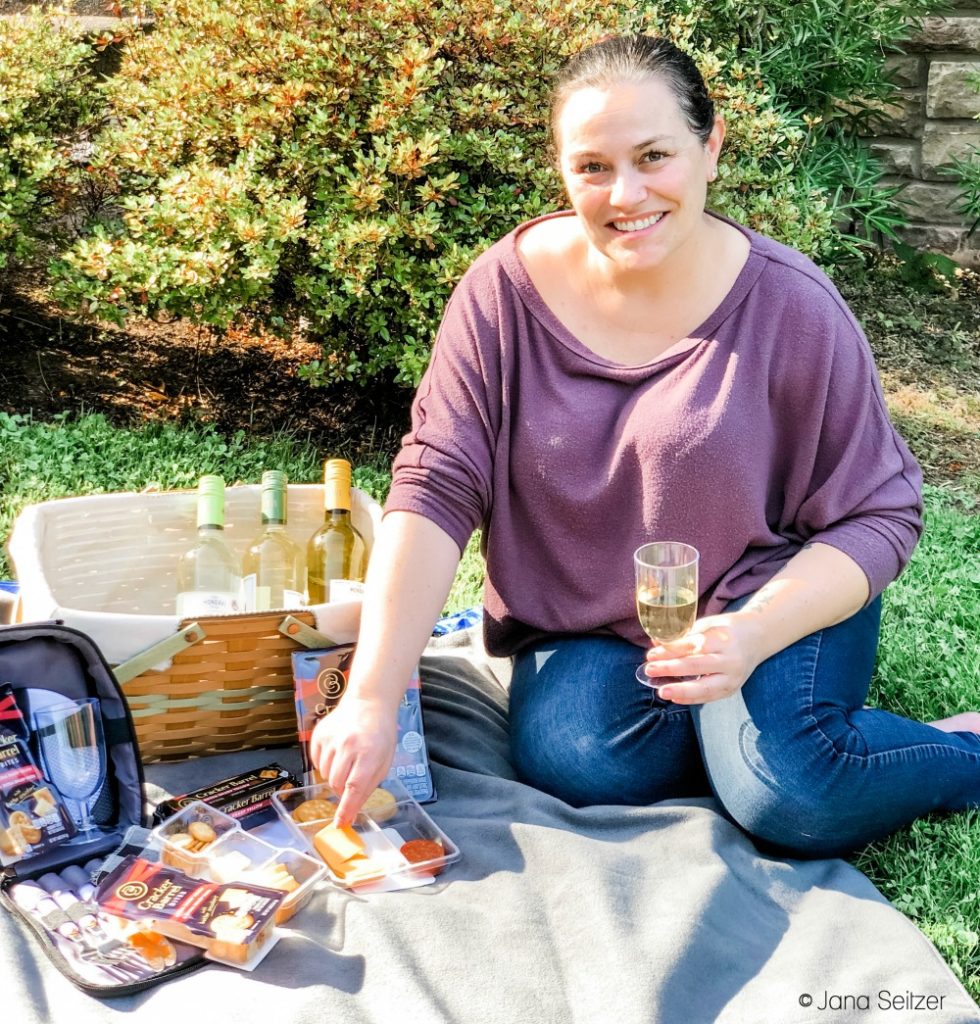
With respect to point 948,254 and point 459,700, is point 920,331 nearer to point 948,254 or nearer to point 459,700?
point 948,254

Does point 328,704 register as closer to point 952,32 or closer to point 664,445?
point 664,445

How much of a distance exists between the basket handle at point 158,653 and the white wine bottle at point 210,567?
0.16 metres

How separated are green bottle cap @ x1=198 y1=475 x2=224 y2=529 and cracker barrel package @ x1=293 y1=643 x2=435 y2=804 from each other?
382mm

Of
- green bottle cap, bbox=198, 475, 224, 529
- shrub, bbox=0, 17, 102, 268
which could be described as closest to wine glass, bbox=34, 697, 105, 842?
green bottle cap, bbox=198, 475, 224, 529

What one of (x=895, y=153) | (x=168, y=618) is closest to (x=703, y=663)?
(x=168, y=618)

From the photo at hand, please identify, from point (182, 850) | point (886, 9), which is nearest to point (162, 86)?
point (182, 850)

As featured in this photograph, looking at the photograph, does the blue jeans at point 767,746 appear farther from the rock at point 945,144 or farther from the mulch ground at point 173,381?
the rock at point 945,144

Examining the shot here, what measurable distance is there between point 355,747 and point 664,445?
845mm

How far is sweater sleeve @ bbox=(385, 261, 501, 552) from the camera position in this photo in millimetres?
2523

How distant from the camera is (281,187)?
4020 millimetres

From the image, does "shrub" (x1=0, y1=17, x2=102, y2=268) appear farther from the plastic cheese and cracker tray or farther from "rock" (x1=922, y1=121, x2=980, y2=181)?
"rock" (x1=922, y1=121, x2=980, y2=181)

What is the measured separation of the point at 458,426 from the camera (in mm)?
2582

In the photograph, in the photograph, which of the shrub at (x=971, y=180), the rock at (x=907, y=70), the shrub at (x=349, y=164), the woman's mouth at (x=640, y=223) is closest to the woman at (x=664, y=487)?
the woman's mouth at (x=640, y=223)

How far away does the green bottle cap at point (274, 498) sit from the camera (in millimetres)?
2779
